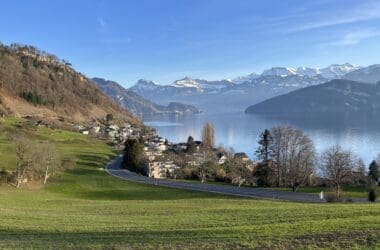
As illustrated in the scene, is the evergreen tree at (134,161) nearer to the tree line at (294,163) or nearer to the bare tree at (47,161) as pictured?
the tree line at (294,163)

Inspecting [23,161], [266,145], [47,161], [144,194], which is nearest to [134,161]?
[266,145]

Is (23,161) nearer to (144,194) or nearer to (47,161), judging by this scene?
(47,161)

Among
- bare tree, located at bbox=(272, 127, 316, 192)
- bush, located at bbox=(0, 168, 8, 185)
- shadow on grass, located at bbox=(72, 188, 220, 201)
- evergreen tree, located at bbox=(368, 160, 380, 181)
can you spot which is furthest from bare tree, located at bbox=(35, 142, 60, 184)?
evergreen tree, located at bbox=(368, 160, 380, 181)

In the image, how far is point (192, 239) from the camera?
51.8ft

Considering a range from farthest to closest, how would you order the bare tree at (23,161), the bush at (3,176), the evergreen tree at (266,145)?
1. the evergreen tree at (266,145)
2. the bare tree at (23,161)
3. the bush at (3,176)

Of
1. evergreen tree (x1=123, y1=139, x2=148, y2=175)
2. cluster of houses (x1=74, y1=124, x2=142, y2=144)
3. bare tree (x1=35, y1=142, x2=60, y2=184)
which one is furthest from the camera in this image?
cluster of houses (x1=74, y1=124, x2=142, y2=144)

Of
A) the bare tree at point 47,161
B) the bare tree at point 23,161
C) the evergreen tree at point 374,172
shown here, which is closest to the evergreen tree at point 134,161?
the bare tree at point 47,161

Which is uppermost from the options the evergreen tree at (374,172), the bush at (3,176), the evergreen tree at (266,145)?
the evergreen tree at (266,145)

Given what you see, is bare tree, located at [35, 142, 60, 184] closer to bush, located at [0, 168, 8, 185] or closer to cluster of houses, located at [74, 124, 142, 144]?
→ bush, located at [0, 168, 8, 185]

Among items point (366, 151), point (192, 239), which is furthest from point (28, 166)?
point (366, 151)

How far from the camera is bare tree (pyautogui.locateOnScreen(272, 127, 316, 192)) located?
64.0 m

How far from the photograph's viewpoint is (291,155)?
67.6 metres

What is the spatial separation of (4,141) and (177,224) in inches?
3040

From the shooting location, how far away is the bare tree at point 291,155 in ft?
210
